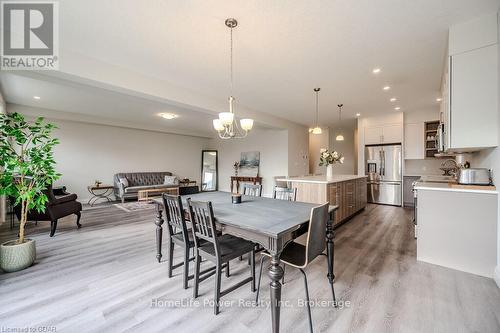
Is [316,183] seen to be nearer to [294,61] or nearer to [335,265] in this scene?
[335,265]

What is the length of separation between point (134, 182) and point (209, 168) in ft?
10.8

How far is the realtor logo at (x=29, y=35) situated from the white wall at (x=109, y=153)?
13.2 ft

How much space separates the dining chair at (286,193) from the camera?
291 cm

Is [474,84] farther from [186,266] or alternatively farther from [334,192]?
[186,266]

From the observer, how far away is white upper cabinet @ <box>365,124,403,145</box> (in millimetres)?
6141

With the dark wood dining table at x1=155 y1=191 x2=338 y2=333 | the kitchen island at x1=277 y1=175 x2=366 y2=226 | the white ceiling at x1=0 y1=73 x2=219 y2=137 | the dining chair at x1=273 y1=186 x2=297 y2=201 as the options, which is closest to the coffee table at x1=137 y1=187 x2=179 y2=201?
the white ceiling at x1=0 y1=73 x2=219 y2=137

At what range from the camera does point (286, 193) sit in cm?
303

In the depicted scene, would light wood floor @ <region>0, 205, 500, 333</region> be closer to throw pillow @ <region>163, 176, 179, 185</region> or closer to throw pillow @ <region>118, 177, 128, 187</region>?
throw pillow @ <region>118, 177, 128, 187</region>

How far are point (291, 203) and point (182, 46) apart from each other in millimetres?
2361

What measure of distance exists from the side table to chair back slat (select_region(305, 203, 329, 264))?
6.93 m

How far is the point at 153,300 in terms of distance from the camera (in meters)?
1.98

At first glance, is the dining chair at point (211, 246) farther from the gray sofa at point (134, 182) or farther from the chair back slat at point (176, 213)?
the gray sofa at point (134, 182)

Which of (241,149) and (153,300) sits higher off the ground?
(241,149)

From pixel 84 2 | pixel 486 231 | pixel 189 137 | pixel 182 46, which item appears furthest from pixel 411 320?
pixel 189 137
